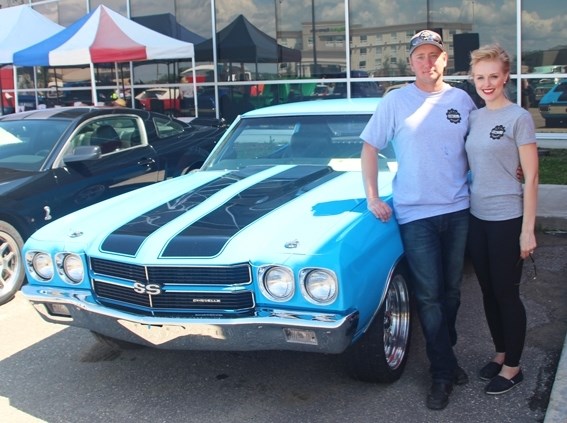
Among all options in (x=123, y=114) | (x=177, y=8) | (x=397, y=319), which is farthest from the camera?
(x=177, y=8)

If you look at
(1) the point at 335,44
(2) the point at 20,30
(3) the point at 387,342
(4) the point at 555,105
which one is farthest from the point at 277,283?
(2) the point at 20,30

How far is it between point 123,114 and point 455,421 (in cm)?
490

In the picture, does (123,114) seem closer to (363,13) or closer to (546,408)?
(546,408)

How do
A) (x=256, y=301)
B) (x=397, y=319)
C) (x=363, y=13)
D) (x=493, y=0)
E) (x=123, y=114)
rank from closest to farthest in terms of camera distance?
(x=256, y=301) < (x=397, y=319) < (x=123, y=114) < (x=493, y=0) < (x=363, y=13)

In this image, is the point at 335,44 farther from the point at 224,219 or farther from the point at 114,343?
the point at 224,219

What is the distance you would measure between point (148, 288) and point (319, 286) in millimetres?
855

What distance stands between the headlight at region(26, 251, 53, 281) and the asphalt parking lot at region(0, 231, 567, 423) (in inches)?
27.9

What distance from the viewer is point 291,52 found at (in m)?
13.0

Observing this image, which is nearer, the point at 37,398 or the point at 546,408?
the point at 546,408

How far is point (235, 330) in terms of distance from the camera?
3104mm

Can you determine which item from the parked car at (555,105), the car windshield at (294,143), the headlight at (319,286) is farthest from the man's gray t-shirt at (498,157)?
the parked car at (555,105)

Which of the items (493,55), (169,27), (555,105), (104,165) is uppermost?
(169,27)

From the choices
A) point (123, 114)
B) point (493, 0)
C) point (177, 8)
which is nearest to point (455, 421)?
point (123, 114)

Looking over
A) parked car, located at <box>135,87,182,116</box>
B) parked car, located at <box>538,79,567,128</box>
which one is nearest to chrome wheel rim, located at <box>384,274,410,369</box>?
parked car, located at <box>538,79,567,128</box>
